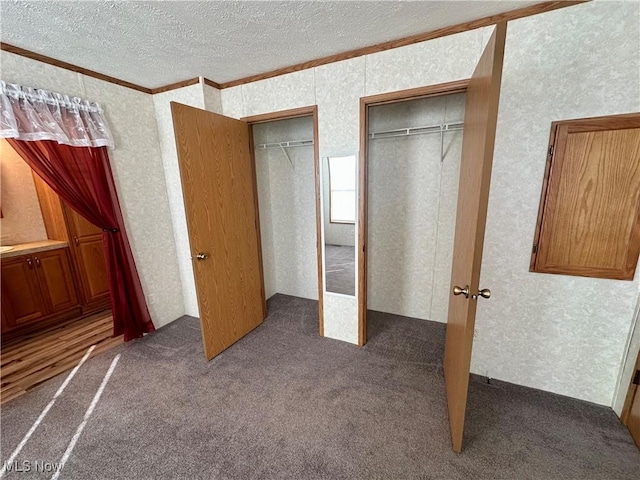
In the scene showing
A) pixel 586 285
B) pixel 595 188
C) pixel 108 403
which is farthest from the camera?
pixel 108 403

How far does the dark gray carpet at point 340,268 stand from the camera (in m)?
2.24

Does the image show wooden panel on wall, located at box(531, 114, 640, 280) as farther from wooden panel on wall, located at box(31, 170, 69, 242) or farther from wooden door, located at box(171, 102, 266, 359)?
wooden panel on wall, located at box(31, 170, 69, 242)

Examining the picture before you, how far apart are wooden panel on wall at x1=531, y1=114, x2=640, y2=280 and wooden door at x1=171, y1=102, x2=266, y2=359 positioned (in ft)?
7.33

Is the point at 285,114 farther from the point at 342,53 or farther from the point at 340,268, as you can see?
the point at 340,268

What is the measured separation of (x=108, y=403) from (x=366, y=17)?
2971 mm

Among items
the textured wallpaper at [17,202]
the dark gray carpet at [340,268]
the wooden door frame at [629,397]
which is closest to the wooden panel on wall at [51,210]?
the textured wallpaper at [17,202]

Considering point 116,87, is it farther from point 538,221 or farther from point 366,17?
point 538,221

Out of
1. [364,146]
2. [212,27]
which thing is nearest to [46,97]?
[212,27]

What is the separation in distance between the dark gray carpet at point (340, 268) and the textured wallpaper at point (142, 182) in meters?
1.76

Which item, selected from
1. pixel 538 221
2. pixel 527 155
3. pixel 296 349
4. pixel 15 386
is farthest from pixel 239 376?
pixel 527 155

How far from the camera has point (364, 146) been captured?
1983 mm

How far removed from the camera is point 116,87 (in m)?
2.25

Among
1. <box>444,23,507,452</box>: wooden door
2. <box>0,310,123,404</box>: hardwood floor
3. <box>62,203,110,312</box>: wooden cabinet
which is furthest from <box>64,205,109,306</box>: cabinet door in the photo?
<box>444,23,507,452</box>: wooden door

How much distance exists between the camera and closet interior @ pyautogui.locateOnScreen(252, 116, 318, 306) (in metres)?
2.96
